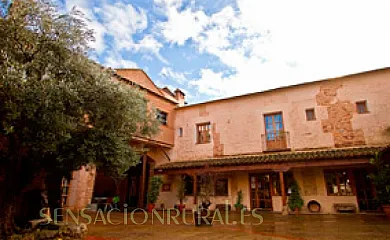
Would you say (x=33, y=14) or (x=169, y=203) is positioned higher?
(x=33, y=14)

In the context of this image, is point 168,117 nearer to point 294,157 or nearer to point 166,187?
point 166,187

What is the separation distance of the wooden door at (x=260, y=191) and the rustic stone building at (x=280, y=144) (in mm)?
49

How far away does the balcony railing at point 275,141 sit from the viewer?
11.9m

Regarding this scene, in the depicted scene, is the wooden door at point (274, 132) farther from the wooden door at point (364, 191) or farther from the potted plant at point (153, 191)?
the potted plant at point (153, 191)

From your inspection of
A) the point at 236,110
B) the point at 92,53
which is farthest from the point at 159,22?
the point at 236,110

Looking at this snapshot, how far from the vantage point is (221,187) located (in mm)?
13227

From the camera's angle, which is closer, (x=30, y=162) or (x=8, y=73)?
(x=8, y=73)

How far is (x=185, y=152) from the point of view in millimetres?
14836

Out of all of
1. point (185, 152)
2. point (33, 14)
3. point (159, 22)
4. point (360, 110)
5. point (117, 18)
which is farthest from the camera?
point (185, 152)

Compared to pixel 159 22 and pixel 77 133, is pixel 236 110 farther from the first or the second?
pixel 77 133

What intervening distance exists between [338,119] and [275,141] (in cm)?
306

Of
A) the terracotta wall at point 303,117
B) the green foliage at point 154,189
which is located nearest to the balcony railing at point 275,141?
the terracotta wall at point 303,117

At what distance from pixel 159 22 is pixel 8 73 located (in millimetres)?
6970

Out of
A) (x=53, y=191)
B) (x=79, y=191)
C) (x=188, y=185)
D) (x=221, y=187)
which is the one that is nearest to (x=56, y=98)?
(x=53, y=191)
